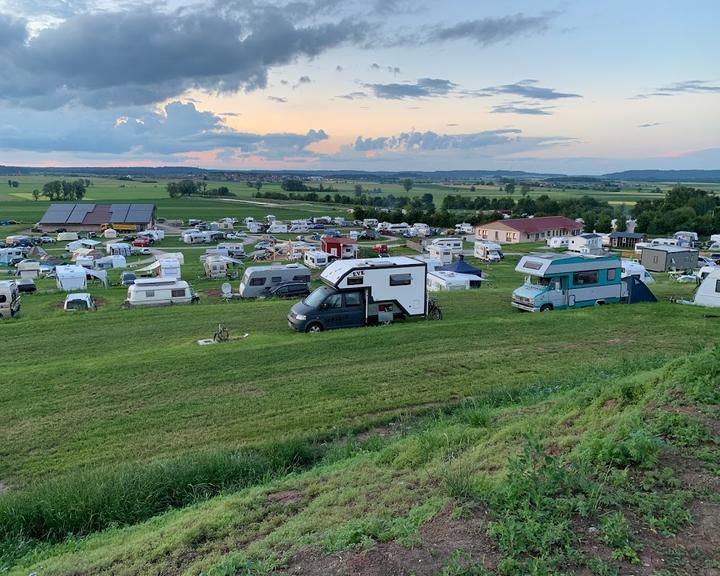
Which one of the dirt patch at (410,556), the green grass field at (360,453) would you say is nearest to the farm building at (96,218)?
the green grass field at (360,453)

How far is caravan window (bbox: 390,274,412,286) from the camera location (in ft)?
51.9

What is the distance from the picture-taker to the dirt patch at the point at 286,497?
16.6 ft

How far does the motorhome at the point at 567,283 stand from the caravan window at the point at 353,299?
615cm

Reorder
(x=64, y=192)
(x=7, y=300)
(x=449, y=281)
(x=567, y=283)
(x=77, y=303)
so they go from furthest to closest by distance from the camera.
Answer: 1. (x=64, y=192)
2. (x=449, y=281)
3. (x=77, y=303)
4. (x=7, y=300)
5. (x=567, y=283)

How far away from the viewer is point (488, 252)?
46250mm

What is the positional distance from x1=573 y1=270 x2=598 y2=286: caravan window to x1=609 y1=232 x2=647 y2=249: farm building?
152 feet

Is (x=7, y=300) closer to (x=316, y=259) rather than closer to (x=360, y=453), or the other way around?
(x=360, y=453)

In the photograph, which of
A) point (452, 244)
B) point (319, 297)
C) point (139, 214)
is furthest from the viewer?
point (139, 214)

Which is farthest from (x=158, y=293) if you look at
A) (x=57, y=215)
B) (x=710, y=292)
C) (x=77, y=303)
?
(x=57, y=215)

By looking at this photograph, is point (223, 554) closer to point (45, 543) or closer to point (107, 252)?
point (45, 543)

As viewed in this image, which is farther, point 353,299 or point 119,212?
point 119,212

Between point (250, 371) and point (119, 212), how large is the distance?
7308cm

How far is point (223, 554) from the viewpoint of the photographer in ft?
13.5

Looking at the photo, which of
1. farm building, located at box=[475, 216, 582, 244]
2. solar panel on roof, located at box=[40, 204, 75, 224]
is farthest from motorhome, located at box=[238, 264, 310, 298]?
solar panel on roof, located at box=[40, 204, 75, 224]
